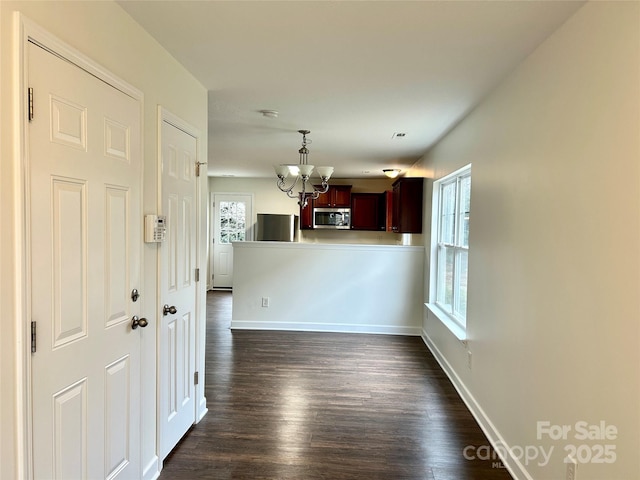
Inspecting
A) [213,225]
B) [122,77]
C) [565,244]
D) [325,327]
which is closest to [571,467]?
[565,244]

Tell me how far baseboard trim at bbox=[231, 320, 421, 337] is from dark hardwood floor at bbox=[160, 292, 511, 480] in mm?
655

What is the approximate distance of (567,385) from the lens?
1711mm

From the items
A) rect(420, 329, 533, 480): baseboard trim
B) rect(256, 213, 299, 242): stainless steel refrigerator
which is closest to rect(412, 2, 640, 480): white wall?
rect(420, 329, 533, 480): baseboard trim

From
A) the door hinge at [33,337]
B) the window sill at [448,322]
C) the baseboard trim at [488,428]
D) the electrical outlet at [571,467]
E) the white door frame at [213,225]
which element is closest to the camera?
the door hinge at [33,337]

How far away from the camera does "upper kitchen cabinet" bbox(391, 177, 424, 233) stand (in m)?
5.18

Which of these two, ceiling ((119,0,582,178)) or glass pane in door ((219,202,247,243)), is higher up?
ceiling ((119,0,582,178))

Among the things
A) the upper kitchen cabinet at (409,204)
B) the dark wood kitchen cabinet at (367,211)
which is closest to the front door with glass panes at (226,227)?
the dark wood kitchen cabinet at (367,211)

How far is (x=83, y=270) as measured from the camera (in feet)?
4.96

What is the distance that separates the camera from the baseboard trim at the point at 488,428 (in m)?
2.16

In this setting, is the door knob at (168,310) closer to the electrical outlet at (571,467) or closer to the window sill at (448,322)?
the electrical outlet at (571,467)

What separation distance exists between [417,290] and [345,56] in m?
3.69

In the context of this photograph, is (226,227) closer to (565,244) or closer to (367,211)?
(367,211)

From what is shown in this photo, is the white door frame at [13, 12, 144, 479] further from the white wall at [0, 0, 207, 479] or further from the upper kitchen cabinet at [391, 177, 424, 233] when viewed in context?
the upper kitchen cabinet at [391, 177, 424, 233]

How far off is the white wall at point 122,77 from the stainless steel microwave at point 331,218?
4.77 metres
